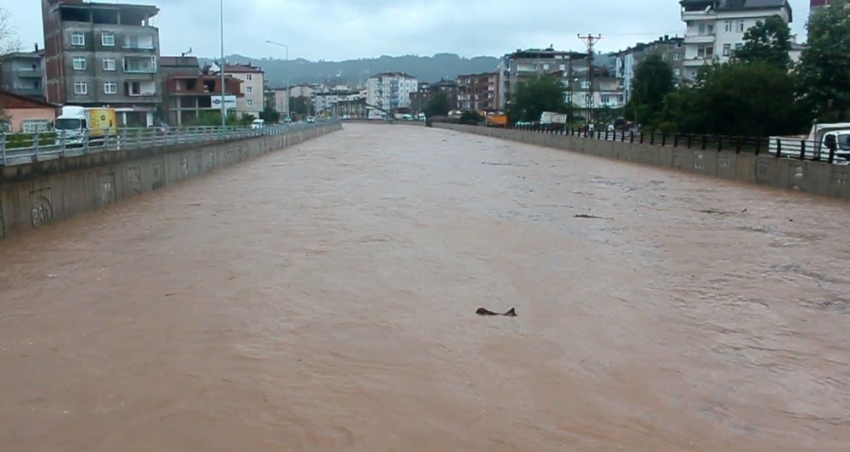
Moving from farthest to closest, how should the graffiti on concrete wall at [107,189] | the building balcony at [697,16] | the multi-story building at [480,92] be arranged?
1. the multi-story building at [480,92]
2. the building balcony at [697,16]
3. the graffiti on concrete wall at [107,189]

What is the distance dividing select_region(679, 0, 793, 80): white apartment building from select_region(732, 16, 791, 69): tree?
18761 millimetres

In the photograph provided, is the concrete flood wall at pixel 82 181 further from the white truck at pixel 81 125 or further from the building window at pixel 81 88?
the building window at pixel 81 88

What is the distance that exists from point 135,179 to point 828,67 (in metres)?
33.6

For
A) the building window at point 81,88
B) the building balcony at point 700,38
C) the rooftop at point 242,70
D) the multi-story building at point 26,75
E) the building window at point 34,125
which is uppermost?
the building balcony at point 700,38

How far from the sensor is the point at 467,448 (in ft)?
23.4

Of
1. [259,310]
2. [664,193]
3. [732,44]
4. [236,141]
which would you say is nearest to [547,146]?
[732,44]

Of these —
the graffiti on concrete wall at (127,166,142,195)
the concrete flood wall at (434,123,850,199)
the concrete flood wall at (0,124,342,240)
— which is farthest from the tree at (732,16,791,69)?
the graffiti on concrete wall at (127,166,142,195)

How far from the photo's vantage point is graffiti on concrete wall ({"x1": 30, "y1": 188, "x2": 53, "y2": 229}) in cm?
1862

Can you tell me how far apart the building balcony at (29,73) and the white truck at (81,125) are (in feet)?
125

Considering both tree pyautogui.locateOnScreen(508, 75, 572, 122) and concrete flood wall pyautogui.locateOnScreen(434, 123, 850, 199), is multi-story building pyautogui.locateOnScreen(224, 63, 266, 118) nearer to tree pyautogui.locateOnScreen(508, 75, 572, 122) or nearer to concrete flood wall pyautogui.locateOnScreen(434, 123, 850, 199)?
tree pyautogui.locateOnScreen(508, 75, 572, 122)

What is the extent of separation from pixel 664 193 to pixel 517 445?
23.3 m

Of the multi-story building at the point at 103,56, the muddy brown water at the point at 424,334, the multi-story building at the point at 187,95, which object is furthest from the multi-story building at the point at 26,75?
the muddy brown water at the point at 424,334

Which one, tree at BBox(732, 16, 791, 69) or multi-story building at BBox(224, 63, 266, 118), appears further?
multi-story building at BBox(224, 63, 266, 118)

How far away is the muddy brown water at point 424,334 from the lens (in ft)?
25.0
